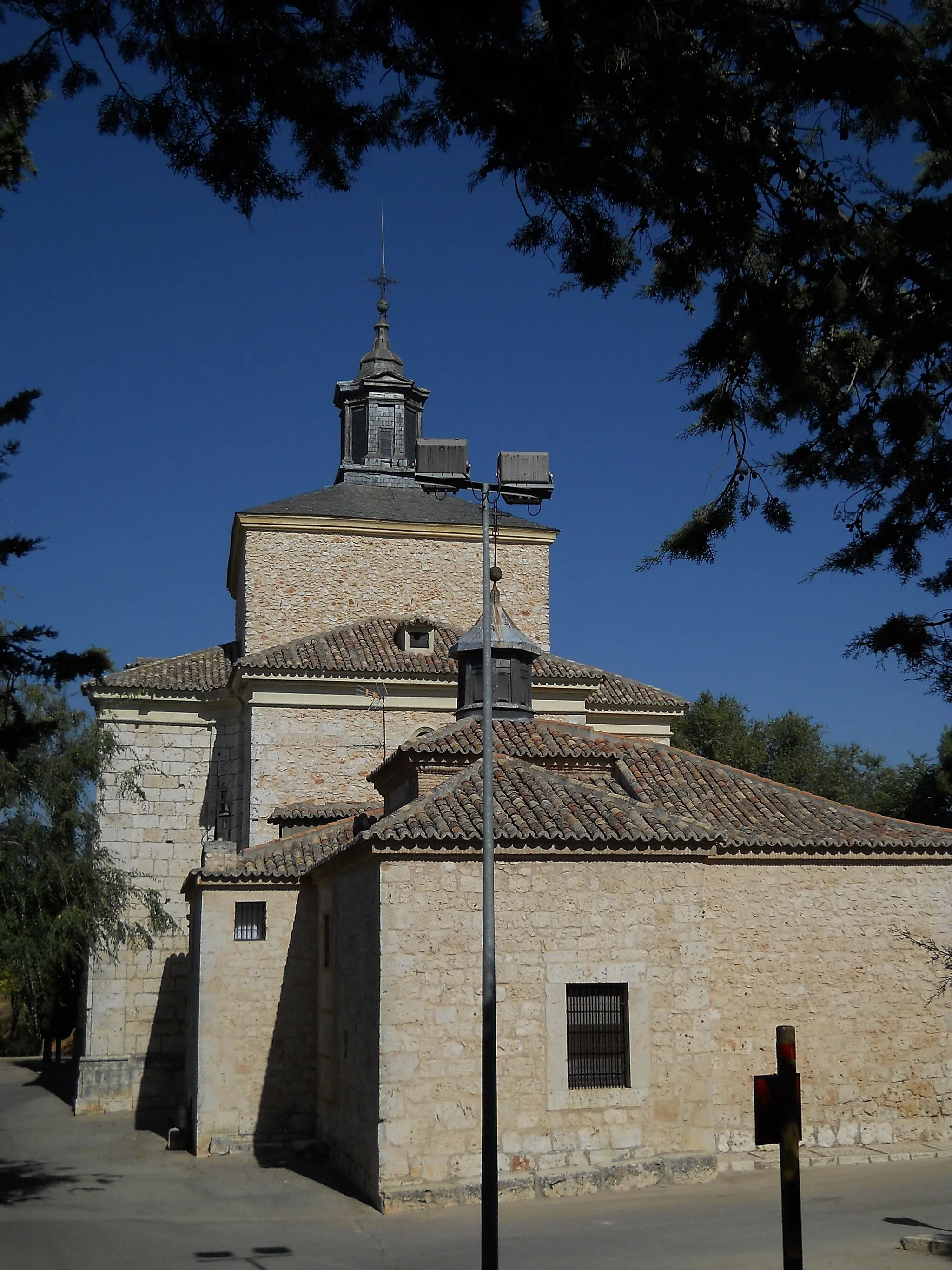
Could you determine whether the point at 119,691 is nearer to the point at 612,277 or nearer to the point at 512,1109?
the point at 512,1109

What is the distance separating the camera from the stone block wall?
42.6 ft

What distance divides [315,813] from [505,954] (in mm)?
7896

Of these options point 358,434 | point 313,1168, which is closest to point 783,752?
point 358,434

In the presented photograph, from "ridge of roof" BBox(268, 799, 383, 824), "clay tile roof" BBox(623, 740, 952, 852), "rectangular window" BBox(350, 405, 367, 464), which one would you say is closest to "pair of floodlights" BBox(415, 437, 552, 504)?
"clay tile roof" BBox(623, 740, 952, 852)

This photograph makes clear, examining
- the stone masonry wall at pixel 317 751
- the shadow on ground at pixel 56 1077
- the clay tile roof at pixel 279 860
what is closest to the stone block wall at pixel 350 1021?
the clay tile roof at pixel 279 860

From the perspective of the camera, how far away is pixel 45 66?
623 centimetres

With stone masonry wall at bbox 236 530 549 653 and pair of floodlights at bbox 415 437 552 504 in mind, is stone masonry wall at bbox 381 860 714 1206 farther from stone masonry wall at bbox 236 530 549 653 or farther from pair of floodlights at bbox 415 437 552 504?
stone masonry wall at bbox 236 530 549 653

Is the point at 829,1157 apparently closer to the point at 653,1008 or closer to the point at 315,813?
the point at 653,1008

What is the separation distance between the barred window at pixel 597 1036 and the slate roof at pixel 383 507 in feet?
44.8

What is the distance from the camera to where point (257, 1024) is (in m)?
17.2

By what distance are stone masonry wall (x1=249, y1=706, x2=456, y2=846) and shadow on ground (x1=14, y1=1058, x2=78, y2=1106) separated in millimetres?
6970

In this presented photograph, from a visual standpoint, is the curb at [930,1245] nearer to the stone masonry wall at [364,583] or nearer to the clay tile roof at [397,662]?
the clay tile roof at [397,662]

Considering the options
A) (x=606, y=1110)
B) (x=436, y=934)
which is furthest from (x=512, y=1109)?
(x=436, y=934)

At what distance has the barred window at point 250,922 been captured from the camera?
1748 centimetres
